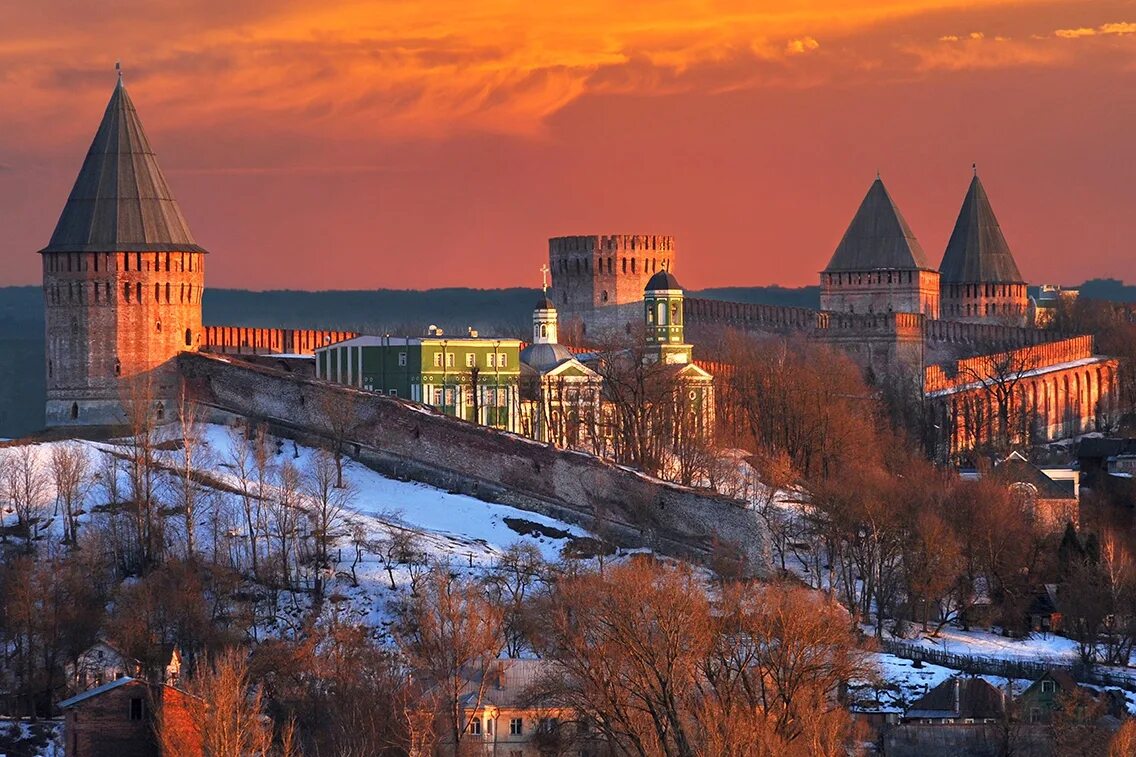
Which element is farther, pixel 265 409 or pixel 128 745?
pixel 265 409

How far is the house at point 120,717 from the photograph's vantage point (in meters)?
42.3

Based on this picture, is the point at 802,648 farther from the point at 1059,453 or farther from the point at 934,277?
the point at 934,277

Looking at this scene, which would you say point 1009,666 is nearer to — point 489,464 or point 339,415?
point 489,464

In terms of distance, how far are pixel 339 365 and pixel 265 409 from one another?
3.98 m

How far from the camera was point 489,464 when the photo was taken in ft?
184

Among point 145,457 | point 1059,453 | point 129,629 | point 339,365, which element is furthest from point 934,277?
point 129,629

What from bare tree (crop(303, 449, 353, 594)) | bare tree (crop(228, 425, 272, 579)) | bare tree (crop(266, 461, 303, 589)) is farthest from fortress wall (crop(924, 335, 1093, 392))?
bare tree (crop(266, 461, 303, 589))

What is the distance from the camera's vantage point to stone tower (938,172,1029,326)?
92438 mm

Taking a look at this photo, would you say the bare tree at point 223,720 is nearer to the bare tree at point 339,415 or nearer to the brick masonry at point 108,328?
the bare tree at point 339,415

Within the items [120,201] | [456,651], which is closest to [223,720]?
[456,651]

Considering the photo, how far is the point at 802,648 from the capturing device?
42125 mm

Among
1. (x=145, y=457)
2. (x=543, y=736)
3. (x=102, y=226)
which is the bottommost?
(x=543, y=736)

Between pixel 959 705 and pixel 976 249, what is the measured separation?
4800 cm

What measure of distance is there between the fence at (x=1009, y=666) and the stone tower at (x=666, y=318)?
17.2m
